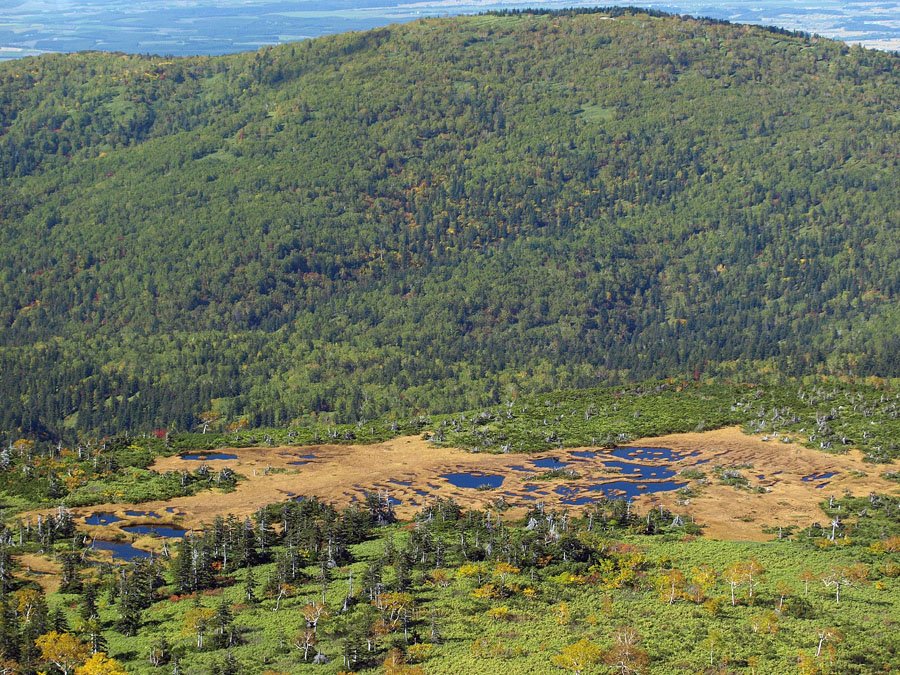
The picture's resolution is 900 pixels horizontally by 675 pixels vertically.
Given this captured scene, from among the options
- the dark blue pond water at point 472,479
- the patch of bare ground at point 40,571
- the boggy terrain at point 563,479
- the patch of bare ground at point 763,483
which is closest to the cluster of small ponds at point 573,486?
the dark blue pond water at point 472,479

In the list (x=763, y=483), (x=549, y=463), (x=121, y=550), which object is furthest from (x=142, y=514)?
(x=763, y=483)

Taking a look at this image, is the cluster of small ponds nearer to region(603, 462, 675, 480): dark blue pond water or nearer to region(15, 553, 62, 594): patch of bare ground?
region(603, 462, 675, 480): dark blue pond water

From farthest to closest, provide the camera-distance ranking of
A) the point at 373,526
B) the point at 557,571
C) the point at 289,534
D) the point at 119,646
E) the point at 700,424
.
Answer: the point at 700,424 < the point at 373,526 < the point at 289,534 < the point at 557,571 < the point at 119,646

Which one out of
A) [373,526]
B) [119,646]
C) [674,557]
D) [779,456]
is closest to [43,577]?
[119,646]

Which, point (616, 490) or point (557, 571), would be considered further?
point (616, 490)

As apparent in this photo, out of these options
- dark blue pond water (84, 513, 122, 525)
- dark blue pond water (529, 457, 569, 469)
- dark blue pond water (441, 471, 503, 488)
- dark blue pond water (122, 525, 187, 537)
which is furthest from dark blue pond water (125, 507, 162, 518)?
dark blue pond water (529, 457, 569, 469)

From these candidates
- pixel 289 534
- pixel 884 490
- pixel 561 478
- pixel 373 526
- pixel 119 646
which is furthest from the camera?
pixel 561 478

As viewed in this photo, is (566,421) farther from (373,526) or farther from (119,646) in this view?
(119,646)
